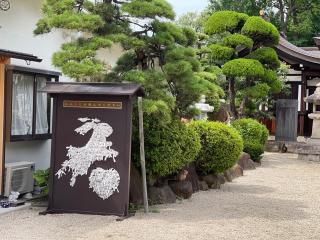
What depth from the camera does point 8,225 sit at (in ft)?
24.4

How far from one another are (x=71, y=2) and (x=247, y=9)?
30103 mm

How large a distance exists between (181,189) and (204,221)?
2.05 metres

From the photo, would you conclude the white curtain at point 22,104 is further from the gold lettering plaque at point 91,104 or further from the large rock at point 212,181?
the large rock at point 212,181

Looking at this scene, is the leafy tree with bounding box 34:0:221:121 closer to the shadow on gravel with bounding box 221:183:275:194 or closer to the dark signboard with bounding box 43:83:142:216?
the dark signboard with bounding box 43:83:142:216

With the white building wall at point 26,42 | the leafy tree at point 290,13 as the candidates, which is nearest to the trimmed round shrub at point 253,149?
the white building wall at point 26,42

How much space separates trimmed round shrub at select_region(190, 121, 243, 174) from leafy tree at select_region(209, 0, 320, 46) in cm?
2536

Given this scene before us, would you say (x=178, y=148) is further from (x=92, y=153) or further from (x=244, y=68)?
(x=244, y=68)

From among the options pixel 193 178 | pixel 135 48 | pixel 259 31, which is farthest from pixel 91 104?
pixel 259 31

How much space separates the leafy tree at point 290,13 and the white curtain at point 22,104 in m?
28.3

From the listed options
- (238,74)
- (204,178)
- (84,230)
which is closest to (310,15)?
(238,74)

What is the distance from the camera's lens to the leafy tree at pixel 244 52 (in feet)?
60.4

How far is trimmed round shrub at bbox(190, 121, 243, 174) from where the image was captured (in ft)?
37.6

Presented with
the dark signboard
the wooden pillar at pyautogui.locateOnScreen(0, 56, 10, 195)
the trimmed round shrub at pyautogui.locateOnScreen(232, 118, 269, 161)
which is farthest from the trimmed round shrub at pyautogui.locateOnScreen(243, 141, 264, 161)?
the wooden pillar at pyautogui.locateOnScreen(0, 56, 10, 195)

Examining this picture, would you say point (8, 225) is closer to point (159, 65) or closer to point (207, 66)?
point (159, 65)
